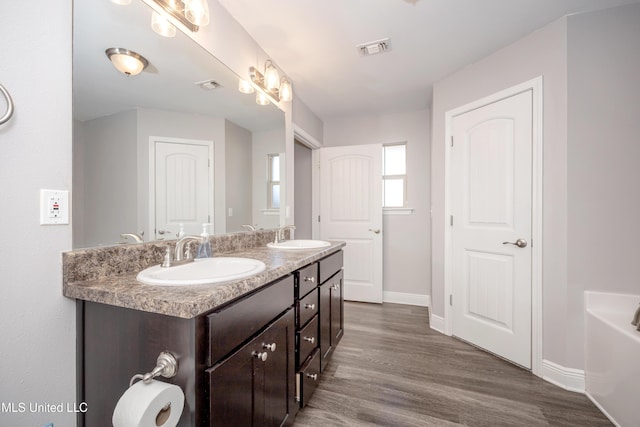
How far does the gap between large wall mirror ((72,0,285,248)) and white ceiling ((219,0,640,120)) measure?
53 cm

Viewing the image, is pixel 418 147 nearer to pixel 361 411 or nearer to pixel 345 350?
pixel 345 350

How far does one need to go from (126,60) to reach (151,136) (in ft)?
0.96

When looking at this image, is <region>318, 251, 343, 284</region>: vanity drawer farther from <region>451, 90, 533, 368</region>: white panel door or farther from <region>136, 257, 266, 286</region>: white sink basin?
<region>451, 90, 533, 368</region>: white panel door

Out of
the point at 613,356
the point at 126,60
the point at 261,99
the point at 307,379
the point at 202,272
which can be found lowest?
the point at 307,379

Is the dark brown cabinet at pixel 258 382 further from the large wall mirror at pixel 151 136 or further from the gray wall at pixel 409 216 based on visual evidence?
the gray wall at pixel 409 216

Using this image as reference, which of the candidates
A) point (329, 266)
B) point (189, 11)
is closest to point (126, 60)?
point (189, 11)

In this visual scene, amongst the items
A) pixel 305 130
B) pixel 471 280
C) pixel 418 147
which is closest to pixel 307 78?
pixel 305 130

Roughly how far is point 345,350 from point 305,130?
2219 mm

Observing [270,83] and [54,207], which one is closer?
[54,207]

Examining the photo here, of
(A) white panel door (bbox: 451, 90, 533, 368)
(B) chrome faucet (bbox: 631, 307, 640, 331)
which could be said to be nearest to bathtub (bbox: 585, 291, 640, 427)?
(B) chrome faucet (bbox: 631, 307, 640, 331)

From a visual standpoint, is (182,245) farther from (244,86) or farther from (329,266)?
(244,86)

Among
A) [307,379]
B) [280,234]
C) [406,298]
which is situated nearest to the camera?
[307,379]

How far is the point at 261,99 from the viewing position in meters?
1.95

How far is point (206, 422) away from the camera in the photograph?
0.74 metres
